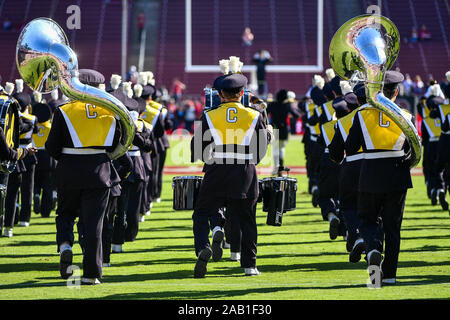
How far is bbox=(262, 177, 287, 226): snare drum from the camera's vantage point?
9.48 metres

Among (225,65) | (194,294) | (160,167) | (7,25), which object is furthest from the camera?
(7,25)

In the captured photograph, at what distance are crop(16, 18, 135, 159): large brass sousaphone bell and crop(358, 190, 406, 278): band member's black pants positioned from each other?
211 centimetres

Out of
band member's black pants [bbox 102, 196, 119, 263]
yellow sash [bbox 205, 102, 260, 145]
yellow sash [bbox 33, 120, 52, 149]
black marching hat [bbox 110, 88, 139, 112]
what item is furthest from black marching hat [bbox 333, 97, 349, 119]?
yellow sash [bbox 33, 120, 52, 149]

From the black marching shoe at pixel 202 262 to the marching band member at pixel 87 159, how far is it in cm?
92

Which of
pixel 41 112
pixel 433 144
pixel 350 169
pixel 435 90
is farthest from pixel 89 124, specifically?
pixel 433 144

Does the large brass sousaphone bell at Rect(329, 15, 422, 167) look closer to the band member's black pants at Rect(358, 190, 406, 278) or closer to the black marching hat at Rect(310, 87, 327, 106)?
the band member's black pants at Rect(358, 190, 406, 278)

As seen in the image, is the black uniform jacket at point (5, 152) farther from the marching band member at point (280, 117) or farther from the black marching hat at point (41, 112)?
the marching band member at point (280, 117)

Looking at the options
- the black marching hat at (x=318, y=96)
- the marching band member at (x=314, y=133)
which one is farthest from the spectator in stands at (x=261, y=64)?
the black marching hat at (x=318, y=96)

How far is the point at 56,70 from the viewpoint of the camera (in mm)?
8297

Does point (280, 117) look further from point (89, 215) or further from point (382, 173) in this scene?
point (89, 215)

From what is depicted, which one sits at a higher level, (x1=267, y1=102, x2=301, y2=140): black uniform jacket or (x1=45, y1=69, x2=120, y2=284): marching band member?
(x1=267, y1=102, x2=301, y2=140): black uniform jacket

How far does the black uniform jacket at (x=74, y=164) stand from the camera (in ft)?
26.1

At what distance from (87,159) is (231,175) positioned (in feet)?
4.27

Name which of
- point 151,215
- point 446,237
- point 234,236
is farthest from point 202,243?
point 151,215
